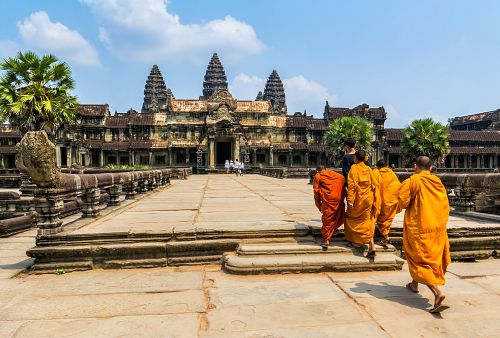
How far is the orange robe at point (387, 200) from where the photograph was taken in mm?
5266

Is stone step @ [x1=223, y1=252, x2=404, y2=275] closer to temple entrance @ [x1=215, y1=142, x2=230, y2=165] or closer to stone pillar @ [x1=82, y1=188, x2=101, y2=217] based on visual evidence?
stone pillar @ [x1=82, y1=188, x2=101, y2=217]

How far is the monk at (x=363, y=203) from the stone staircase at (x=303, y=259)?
18cm

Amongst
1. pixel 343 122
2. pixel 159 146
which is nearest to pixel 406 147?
pixel 343 122

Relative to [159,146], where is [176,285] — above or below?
below

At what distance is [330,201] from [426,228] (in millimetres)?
1612

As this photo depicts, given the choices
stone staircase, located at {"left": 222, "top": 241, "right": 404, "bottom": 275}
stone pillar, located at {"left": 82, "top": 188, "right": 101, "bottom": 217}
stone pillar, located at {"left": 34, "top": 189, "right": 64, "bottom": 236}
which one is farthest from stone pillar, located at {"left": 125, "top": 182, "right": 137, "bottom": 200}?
stone staircase, located at {"left": 222, "top": 241, "right": 404, "bottom": 275}

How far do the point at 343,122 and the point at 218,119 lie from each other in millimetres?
14798

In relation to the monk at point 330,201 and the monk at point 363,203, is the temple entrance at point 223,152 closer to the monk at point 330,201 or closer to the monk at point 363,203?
the monk at point 330,201

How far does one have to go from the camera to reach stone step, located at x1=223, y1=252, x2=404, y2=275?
4.69 meters

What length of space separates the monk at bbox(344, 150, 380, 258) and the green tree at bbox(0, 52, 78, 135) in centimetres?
1738

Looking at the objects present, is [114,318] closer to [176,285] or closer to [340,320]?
[176,285]

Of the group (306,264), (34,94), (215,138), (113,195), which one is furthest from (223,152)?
(306,264)

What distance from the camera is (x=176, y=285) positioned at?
4.33 meters

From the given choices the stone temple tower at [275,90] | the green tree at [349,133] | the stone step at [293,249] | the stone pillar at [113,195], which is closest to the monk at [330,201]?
the stone step at [293,249]
